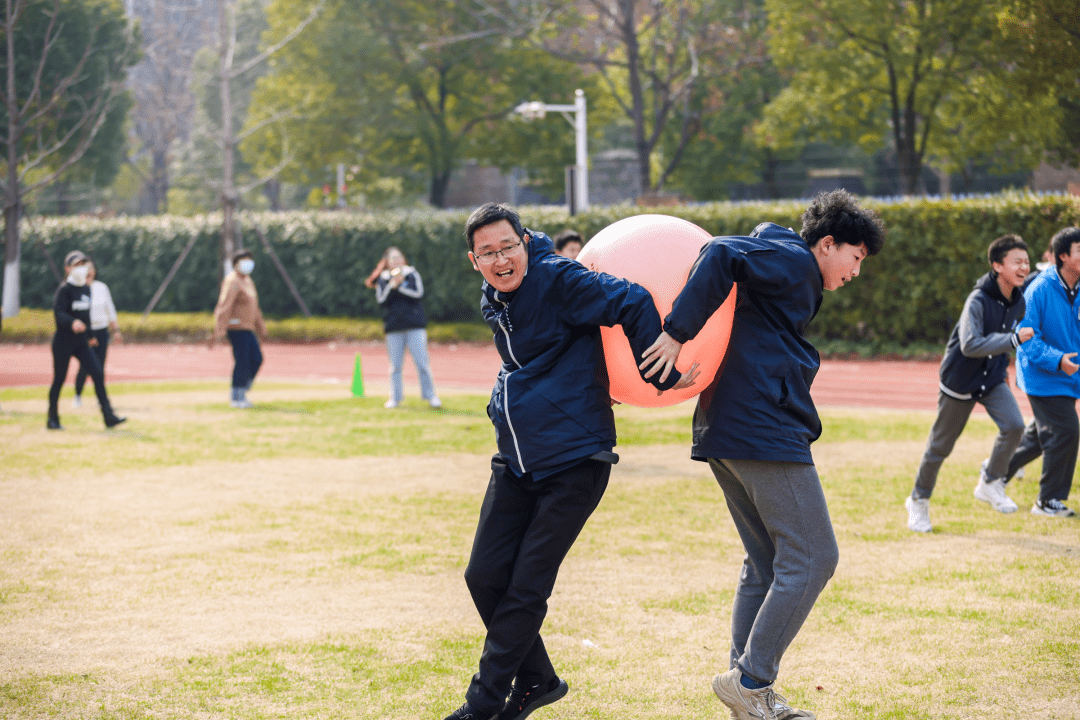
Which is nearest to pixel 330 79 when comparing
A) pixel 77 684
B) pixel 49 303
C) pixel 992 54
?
pixel 49 303

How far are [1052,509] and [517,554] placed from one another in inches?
196

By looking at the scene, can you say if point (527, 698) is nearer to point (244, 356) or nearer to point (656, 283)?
point (656, 283)

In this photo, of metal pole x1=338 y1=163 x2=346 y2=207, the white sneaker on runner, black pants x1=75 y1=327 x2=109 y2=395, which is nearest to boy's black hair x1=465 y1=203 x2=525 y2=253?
the white sneaker on runner

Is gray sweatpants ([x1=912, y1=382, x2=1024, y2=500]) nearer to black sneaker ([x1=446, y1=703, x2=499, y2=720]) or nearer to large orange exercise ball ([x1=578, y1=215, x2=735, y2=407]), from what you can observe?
large orange exercise ball ([x1=578, y1=215, x2=735, y2=407])

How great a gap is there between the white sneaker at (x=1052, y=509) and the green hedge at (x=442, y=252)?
12143 millimetres

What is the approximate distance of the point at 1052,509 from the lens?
7.16m

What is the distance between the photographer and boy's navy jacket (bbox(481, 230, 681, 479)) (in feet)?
11.9

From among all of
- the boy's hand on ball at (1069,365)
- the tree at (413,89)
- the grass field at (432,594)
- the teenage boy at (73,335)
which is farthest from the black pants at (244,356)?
the tree at (413,89)

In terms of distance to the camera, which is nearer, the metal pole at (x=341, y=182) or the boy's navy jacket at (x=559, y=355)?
the boy's navy jacket at (x=559, y=355)

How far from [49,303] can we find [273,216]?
1044 cm

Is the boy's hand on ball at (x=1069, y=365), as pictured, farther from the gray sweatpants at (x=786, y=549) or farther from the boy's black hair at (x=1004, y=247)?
the gray sweatpants at (x=786, y=549)

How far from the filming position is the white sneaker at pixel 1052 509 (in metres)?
7.12

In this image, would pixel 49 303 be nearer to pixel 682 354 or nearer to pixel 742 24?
pixel 742 24

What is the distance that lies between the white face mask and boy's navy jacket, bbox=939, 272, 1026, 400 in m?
9.59
